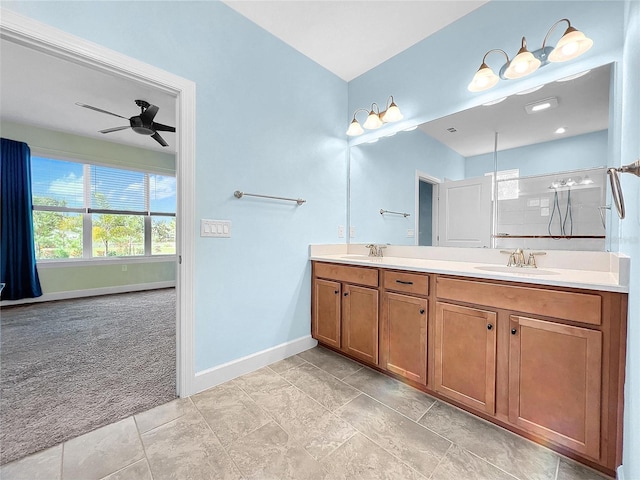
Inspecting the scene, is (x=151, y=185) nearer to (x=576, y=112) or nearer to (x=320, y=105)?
(x=320, y=105)

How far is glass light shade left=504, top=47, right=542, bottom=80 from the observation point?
149cm

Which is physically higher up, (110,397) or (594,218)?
(594,218)

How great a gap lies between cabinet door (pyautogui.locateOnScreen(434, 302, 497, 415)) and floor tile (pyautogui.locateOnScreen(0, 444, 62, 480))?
6.29ft

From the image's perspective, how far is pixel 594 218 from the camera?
1477mm

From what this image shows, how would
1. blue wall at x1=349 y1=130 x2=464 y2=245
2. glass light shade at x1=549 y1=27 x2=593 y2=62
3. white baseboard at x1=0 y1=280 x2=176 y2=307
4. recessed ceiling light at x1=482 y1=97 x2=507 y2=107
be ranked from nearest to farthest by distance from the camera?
glass light shade at x1=549 y1=27 x2=593 y2=62, recessed ceiling light at x1=482 y1=97 x2=507 y2=107, blue wall at x1=349 y1=130 x2=464 y2=245, white baseboard at x1=0 y1=280 x2=176 y2=307

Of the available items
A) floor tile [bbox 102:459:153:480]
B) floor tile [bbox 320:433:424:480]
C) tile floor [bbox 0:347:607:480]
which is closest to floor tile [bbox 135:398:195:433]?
tile floor [bbox 0:347:607:480]

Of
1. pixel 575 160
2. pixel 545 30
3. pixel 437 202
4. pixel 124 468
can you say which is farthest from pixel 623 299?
pixel 124 468

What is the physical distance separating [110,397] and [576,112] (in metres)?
3.36

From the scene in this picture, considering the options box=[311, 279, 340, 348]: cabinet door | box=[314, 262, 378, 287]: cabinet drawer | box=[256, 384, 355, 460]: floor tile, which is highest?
box=[314, 262, 378, 287]: cabinet drawer

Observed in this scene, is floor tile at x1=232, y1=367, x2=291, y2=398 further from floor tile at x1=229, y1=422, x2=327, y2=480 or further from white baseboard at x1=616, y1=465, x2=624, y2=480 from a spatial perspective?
white baseboard at x1=616, y1=465, x2=624, y2=480

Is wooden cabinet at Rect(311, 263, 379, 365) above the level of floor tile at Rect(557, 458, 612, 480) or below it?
above

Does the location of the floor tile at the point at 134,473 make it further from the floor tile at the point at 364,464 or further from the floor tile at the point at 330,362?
the floor tile at the point at 330,362

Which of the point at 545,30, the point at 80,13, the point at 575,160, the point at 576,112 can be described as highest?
the point at 545,30

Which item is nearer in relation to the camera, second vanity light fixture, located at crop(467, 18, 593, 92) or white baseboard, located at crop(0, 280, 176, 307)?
second vanity light fixture, located at crop(467, 18, 593, 92)
